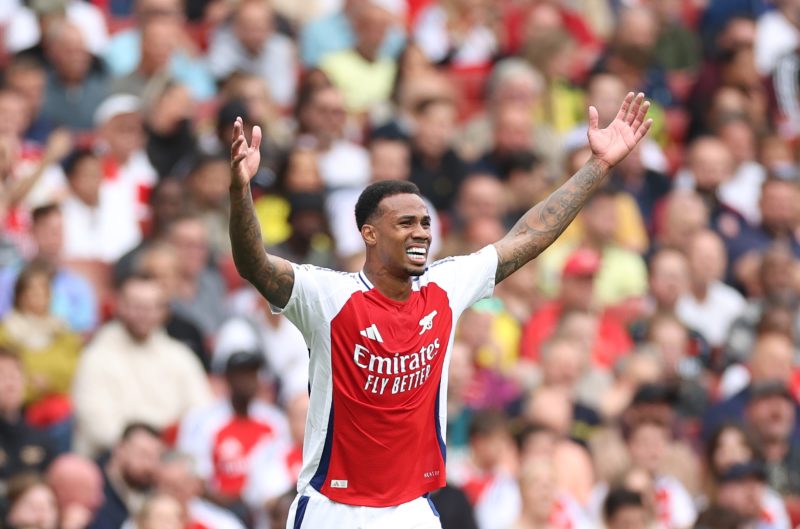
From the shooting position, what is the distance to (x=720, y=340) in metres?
14.9

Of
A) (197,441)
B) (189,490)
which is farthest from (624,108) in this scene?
(197,441)

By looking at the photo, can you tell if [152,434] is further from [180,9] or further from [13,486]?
[180,9]

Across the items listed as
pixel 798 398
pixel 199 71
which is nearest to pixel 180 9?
pixel 199 71

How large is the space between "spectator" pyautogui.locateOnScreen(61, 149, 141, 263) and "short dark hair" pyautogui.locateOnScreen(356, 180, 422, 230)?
5834 mm

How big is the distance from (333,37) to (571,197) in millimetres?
8316

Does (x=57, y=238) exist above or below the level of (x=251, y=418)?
above

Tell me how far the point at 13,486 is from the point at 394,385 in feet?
12.9

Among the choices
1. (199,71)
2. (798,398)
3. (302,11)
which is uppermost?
(302,11)

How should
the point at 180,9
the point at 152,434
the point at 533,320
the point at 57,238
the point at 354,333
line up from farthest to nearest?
1. the point at 180,9
2. the point at 533,320
3. the point at 57,238
4. the point at 152,434
5. the point at 354,333

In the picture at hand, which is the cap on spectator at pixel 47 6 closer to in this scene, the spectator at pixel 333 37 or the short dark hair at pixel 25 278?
the spectator at pixel 333 37

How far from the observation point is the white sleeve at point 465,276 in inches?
323

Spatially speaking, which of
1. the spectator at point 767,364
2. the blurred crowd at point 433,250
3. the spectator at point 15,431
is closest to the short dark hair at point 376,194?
the blurred crowd at point 433,250

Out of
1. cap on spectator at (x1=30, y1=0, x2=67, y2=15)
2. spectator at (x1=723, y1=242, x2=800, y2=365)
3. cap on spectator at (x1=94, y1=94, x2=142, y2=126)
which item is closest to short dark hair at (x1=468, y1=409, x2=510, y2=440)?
spectator at (x1=723, y1=242, x2=800, y2=365)

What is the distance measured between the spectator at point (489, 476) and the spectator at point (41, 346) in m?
2.61
